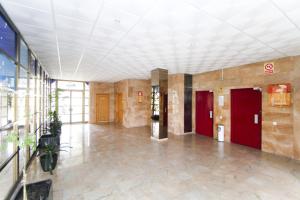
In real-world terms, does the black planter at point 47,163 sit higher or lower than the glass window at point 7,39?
lower

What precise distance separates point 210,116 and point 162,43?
14.9 ft

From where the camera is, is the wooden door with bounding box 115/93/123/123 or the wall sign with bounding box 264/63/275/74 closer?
the wall sign with bounding box 264/63/275/74

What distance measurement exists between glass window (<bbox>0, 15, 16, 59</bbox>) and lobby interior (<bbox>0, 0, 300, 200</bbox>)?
1.1 inches

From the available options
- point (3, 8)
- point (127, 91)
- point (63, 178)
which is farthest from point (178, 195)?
point (127, 91)

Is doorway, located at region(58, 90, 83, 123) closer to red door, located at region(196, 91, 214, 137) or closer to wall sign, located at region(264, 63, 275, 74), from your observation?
red door, located at region(196, 91, 214, 137)

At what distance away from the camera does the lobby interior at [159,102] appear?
2.20 meters

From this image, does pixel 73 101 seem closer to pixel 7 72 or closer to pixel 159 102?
pixel 159 102

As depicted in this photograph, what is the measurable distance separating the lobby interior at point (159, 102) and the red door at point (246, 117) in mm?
34

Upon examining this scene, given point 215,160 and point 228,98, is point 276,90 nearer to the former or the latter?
point 228,98

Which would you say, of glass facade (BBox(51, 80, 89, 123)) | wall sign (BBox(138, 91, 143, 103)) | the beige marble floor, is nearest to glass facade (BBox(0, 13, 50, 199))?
the beige marble floor

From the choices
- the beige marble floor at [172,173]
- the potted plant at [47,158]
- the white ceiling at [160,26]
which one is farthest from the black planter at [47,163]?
the white ceiling at [160,26]

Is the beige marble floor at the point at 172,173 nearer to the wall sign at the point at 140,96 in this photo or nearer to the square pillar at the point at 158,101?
the square pillar at the point at 158,101

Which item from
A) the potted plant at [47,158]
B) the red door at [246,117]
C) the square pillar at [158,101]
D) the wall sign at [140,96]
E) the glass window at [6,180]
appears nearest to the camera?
the glass window at [6,180]

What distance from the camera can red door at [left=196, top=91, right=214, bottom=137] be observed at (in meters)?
6.77
